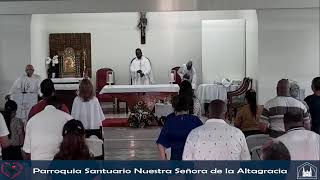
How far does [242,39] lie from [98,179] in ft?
35.9

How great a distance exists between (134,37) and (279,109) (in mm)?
10168

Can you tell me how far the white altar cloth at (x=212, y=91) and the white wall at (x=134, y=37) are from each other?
141cm

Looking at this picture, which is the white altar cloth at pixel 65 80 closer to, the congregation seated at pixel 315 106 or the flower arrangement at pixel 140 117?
the flower arrangement at pixel 140 117

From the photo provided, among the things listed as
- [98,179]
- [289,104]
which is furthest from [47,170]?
[289,104]

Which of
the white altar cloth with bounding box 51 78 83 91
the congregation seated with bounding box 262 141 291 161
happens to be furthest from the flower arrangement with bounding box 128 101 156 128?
the congregation seated with bounding box 262 141 291 161

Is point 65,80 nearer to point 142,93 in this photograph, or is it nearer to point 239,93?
point 142,93

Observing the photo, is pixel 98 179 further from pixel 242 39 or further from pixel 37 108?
pixel 242 39

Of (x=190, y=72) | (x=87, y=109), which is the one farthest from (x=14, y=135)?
(x=190, y=72)

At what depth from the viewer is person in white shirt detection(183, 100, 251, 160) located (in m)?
4.11

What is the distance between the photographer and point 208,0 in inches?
463

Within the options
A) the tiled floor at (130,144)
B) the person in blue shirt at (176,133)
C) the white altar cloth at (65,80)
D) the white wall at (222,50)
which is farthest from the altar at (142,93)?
the person in blue shirt at (176,133)


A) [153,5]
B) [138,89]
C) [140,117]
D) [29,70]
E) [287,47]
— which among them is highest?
[153,5]

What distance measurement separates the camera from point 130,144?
9781 millimetres

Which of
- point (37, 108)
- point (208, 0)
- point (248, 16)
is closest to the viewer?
point (37, 108)
